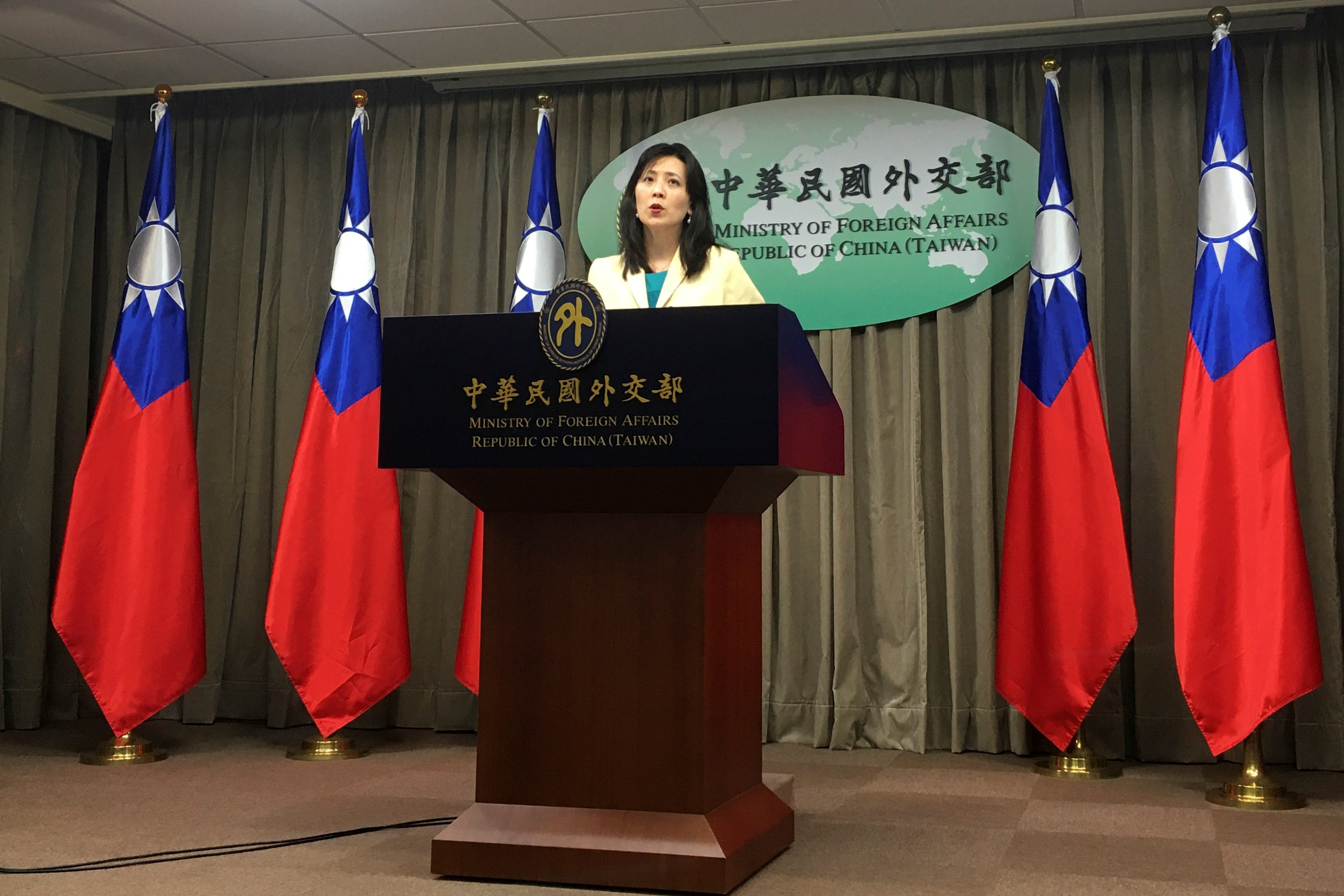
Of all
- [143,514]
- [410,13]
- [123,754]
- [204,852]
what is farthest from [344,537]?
[410,13]

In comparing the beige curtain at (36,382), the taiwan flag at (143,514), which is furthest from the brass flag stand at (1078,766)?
the beige curtain at (36,382)

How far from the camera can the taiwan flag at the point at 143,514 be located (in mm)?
4059

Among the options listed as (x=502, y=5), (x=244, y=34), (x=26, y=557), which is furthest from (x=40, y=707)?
(x=502, y=5)

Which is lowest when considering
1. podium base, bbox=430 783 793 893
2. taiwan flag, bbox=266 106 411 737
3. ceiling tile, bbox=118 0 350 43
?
podium base, bbox=430 783 793 893

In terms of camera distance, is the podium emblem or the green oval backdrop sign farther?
the green oval backdrop sign

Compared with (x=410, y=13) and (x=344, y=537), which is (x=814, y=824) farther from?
(x=410, y=13)

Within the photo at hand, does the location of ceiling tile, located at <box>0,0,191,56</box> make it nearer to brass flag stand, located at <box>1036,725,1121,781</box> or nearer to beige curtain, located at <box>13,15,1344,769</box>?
beige curtain, located at <box>13,15,1344,769</box>

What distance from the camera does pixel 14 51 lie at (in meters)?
4.61

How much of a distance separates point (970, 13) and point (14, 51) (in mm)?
3570

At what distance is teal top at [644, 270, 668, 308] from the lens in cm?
259

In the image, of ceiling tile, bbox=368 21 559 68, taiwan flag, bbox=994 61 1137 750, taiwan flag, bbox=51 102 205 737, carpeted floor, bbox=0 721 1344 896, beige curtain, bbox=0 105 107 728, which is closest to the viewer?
carpeted floor, bbox=0 721 1344 896

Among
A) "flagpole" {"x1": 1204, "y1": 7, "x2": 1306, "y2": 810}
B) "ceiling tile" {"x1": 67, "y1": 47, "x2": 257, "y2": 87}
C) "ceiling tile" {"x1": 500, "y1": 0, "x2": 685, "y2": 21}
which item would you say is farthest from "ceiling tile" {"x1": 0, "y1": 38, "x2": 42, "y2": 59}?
"flagpole" {"x1": 1204, "y1": 7, "x2": 1306, "y2": 810}

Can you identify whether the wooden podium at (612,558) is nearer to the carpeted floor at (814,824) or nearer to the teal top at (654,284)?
the carpeted floor at (814,824)

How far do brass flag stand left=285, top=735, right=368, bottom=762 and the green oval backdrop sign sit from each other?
6.70 feet
